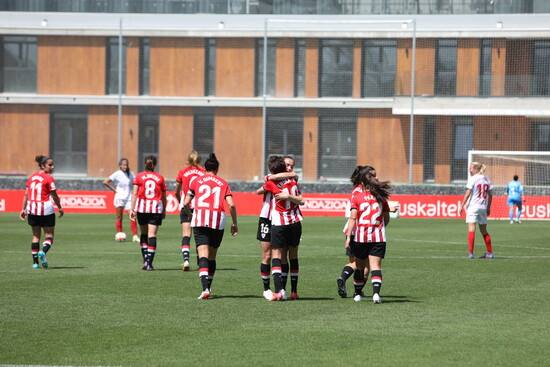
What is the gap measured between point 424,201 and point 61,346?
114 ft

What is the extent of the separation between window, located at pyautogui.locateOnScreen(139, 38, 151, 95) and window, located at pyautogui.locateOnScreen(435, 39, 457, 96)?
553 inches

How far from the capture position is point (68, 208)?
46.4m

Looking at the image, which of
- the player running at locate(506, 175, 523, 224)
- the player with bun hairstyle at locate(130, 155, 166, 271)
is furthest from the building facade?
the player with bun hairstyle at locate(130, 155, 166, 271)

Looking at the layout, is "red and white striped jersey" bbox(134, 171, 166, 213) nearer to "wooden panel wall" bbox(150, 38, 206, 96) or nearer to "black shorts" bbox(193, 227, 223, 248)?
"black shorts" bbox(193, 227, 223, 248)

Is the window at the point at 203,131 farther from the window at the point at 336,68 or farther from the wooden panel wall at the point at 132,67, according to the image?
the window at the point at 336,68

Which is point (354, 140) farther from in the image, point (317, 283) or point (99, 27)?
point (317, 283)

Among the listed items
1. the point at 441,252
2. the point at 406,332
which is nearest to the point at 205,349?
the point at 406,332

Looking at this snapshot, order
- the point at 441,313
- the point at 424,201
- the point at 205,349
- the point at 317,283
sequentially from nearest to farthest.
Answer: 1. the point at 205,349
2. the point at 441,313
3. the point at 317,283
4. the point at 424,201

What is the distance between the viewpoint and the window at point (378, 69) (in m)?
52.9

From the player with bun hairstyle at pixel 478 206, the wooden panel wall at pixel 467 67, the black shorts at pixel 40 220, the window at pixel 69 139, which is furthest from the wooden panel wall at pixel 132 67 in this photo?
the black shorts at pixel 40 220

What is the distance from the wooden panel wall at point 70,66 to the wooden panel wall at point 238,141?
618 centimetres

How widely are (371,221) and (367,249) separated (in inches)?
16.1

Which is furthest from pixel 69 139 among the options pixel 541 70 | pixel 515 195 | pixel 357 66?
pixel 515 195

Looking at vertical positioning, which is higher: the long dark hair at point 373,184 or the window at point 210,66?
the window at point 210,66
